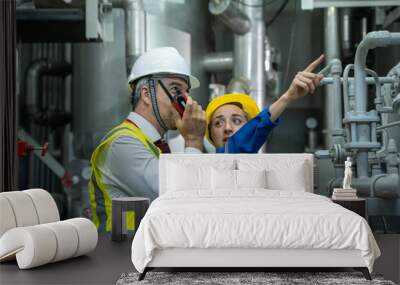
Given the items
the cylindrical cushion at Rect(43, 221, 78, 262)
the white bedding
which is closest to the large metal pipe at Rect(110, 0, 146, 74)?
the cylindrical cushion at Rect(43, 221, 78, 262)

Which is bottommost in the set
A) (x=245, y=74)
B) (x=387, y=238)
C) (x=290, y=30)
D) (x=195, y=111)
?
(x=387, y=238)

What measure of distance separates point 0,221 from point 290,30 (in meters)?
2.92

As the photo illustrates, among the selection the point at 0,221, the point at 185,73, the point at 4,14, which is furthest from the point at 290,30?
the point at 0,221

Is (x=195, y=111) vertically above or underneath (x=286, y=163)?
above

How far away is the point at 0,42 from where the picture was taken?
468 cm

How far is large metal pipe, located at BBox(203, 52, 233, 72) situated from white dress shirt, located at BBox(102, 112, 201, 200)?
708 millimetres

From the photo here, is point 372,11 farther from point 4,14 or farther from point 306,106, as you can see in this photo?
point 4,14

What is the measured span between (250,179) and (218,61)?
135 cm

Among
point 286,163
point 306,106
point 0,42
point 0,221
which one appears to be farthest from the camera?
point 306,106

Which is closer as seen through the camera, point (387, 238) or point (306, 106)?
→ point (387, 238)

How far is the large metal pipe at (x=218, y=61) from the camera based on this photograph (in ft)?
16.5

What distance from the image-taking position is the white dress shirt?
4.76 meters

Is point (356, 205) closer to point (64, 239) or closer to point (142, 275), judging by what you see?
point (142, 275)

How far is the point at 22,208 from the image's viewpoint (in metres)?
3.45
